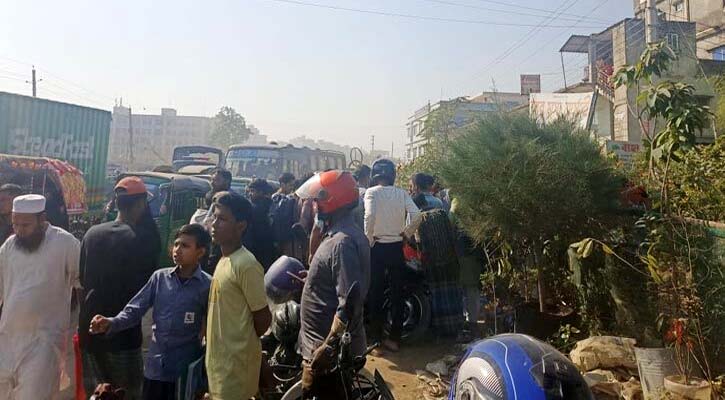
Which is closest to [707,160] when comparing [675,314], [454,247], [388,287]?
[675,314]

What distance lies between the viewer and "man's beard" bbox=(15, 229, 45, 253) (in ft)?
11.4

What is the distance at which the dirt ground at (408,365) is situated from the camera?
15.3ft

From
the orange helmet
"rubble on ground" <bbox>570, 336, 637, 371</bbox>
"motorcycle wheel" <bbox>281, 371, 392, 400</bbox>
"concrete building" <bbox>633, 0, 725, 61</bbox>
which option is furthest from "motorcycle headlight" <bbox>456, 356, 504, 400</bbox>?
"concrete building" <bbox>633, 0, 725, 61</bbox>

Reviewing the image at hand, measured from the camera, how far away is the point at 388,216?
566 centimetres

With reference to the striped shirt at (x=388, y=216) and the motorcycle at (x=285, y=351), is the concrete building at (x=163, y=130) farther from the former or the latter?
the motorcycle at (x=285, y=351)

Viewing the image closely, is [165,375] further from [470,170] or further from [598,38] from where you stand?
[598,38]

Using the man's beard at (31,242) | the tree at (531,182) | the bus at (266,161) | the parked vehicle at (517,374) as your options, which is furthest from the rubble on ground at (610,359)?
the bus at (266,161)

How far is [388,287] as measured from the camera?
5.80 metres

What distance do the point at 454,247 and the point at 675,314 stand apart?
7.90 feet

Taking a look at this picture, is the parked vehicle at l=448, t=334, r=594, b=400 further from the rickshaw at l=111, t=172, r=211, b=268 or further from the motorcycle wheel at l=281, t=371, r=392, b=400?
the rickshaw at l=111, t=172, r=211, b=268

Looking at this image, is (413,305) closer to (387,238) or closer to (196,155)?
(387,238)

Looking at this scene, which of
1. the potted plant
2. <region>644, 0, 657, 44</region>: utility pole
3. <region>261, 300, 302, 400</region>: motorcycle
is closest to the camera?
the potted plant

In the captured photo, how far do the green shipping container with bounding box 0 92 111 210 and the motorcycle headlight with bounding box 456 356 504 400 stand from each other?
→ 39.0 feet

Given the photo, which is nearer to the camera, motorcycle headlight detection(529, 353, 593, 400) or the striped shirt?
motorcycle headlight detection(529, 353, 593, 400)
